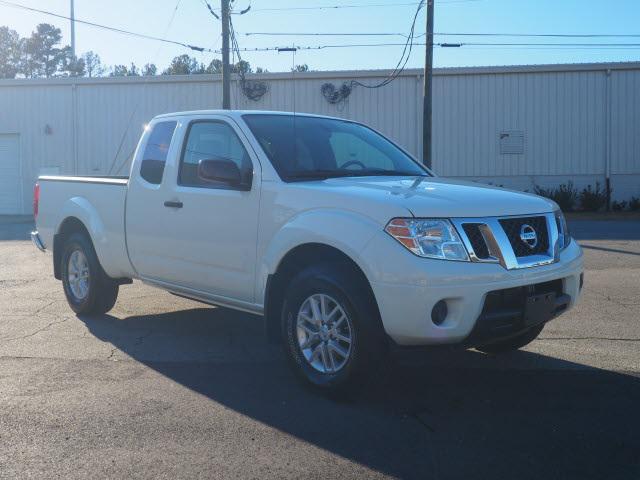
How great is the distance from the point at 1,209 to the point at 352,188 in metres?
25.3

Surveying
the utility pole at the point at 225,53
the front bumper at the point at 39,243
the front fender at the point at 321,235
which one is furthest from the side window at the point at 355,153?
the utility pole at the point at 225,53

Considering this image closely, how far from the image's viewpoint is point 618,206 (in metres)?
26.6

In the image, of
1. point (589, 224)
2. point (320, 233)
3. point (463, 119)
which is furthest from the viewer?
point (463, 119)

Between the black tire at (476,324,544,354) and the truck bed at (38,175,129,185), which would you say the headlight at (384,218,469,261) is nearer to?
the black tire at (476,324,544,354)

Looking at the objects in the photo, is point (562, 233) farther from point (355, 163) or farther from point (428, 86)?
point (428, 86)

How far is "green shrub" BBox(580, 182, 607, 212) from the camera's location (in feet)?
85.7

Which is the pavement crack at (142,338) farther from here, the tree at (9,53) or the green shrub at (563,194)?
the tree at (9,53)

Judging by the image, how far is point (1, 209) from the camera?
90.5 feet

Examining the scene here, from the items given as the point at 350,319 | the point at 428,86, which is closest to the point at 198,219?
the point at 350,319

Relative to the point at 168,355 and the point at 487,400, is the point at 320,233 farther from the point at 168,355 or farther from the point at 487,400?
the point at 168,355

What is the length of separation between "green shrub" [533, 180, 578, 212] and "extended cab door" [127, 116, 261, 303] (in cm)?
2096

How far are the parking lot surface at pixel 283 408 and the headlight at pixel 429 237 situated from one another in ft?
3.11

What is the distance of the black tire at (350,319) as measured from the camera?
15.7 ft

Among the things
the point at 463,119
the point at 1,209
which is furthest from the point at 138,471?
the point at 1,209
